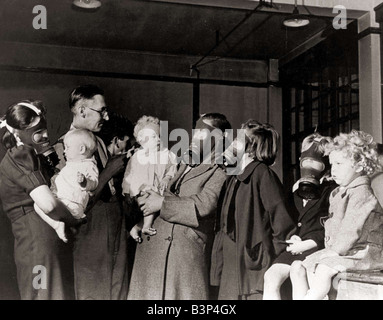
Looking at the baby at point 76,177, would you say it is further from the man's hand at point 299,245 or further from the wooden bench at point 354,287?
the wooden bench at point 354,287

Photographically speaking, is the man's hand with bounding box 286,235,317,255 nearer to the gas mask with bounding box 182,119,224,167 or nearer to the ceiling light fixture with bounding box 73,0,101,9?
the gas mask with bounding box 182,119,224,167

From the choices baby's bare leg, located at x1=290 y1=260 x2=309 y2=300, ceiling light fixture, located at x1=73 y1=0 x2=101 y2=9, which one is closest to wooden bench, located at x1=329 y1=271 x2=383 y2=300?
baby's bare leg, located at x1=290 y1=260 x2=309 y2=300

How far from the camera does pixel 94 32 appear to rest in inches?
184

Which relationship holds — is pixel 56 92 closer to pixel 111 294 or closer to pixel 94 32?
pixel 94 32

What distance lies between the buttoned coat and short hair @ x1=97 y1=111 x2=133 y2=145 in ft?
1.59

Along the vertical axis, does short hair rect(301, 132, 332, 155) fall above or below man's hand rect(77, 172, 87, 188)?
above

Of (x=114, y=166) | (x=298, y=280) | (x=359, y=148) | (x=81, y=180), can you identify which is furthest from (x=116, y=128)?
(x=359, y=148)

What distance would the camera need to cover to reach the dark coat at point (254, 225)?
178 inches

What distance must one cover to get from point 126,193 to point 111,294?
0.72 metres

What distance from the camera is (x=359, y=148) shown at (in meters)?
4.75

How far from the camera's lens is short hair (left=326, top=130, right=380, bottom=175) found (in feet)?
15.2

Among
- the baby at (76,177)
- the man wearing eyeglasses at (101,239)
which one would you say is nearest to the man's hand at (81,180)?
the baby at (76,177)

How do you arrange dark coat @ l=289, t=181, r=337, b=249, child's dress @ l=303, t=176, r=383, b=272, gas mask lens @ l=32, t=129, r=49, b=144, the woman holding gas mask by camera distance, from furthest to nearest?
dark coat @ l=289, t=181, r=337, b=249 < child's dress @ l=303, t=176, r=383, b=272 < gas mask lens @ l=32, t=129, r=49, b=144 < the woman holding gas mask
